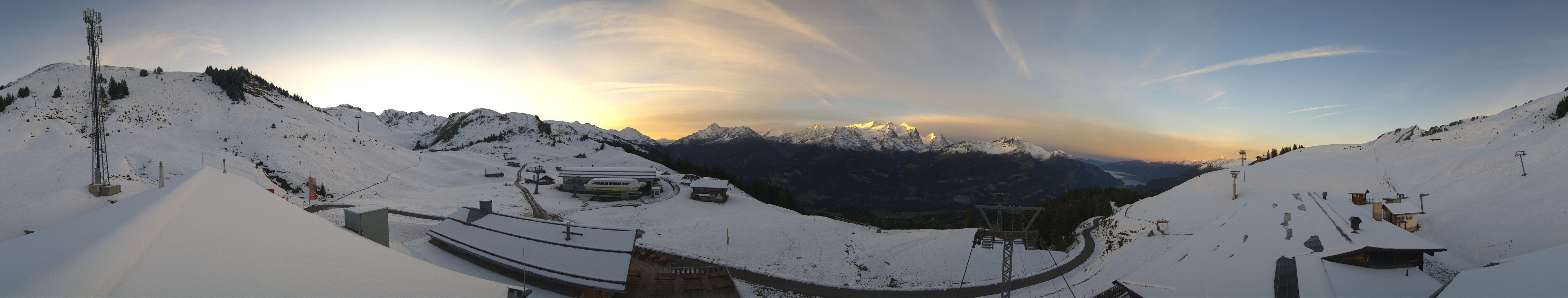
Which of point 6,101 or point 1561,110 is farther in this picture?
point 1561,110

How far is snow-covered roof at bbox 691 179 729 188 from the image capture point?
53750 mm

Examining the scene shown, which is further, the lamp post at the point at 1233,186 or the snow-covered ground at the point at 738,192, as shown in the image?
the lamp post at the point at 1233,186

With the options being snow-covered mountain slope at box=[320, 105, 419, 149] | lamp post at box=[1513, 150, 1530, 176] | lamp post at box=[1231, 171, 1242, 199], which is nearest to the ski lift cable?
lamp post at box=[1513, 150, 1530, 176]

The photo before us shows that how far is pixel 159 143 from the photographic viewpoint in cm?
4416

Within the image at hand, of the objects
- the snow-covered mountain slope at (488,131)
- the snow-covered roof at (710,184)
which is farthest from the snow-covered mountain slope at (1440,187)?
the snow-covered mountain slope at (488,131)

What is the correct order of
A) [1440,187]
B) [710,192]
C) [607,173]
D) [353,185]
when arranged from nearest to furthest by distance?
[1440,187]
[353,185]
[710,192]
[607,173]

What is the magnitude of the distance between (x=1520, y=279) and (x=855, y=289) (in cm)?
2302

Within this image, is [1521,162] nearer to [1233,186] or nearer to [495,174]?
[1233,186]

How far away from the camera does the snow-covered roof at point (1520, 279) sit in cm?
1365

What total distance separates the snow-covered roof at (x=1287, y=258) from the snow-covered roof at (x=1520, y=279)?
1659 millimetres

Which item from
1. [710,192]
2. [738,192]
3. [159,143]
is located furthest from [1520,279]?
[159,143]

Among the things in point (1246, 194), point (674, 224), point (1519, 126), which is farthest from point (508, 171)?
point (1519, 126)

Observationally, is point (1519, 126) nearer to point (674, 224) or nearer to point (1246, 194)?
point (1246, 194)

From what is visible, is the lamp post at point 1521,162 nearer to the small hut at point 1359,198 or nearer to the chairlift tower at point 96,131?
Answer: the small hut at point 1359,198
